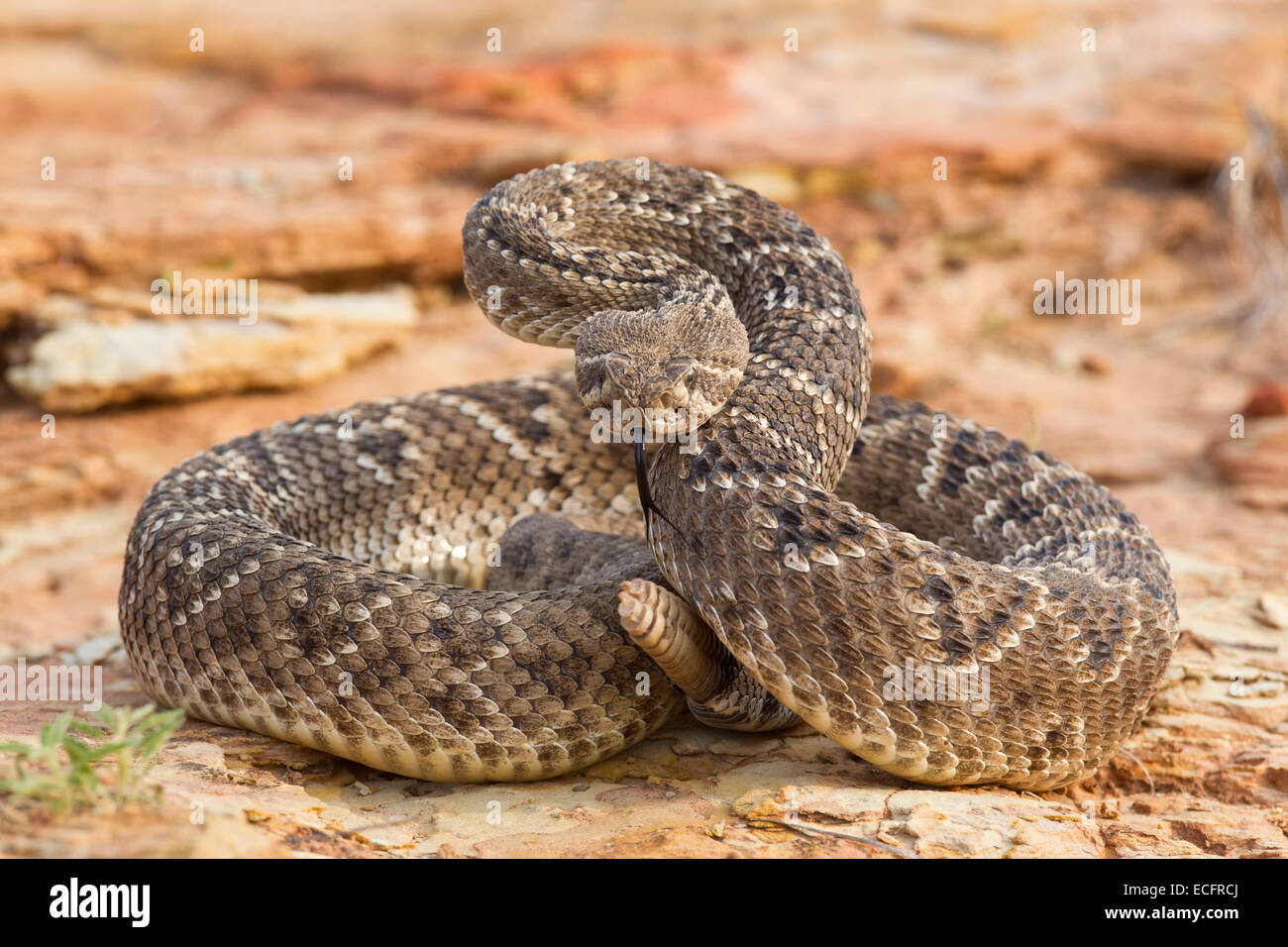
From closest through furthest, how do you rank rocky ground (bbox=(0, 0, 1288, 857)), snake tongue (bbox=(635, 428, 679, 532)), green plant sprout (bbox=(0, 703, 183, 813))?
green plant sprout (bbox=(0, 703, 183, 813)) → rocky ground (bbox=(0, 0, 1288, 857)) → snake tongue (bbox=(635, 428, 679, 532))

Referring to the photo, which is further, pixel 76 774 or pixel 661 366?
pixel 661 366

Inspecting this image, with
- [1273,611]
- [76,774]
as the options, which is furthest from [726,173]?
[76,774]

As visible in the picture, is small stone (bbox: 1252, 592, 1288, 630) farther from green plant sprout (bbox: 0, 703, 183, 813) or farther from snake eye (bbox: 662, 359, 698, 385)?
green plant sprout (bbox: 0, 703, 183, 813)

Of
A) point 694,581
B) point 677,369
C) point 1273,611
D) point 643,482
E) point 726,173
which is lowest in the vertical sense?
point 1273,611

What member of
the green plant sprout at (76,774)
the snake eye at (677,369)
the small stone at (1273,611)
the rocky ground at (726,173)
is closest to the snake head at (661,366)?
the snake eye at (677,369)

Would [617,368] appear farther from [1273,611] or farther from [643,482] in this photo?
[1273,611]

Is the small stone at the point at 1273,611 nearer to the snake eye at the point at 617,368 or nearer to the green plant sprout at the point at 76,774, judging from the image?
the snake eye at the point at 617,368

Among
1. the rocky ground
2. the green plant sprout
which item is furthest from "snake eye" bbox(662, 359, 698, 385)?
the green plant sprout

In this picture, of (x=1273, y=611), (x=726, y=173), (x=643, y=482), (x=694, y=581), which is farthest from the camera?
(x=726, y=173)

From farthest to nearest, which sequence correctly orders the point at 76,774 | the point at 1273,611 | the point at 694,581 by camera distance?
the point at 1273,611, the point at 694,581, the point at 76,774
